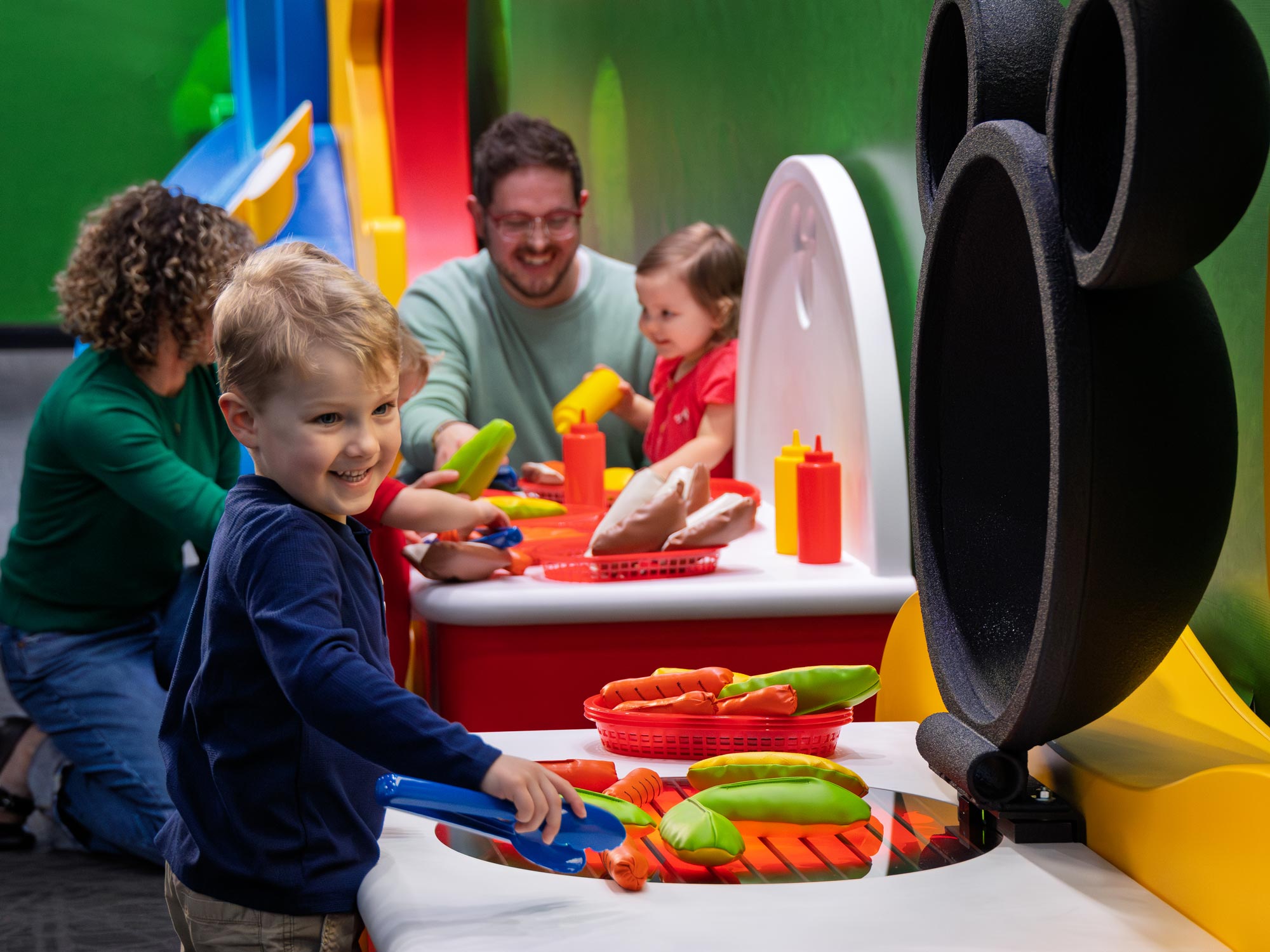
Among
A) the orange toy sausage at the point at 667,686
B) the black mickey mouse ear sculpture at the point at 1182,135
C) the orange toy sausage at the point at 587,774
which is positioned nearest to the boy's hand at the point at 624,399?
the orange toy sausage at the point at 667,686

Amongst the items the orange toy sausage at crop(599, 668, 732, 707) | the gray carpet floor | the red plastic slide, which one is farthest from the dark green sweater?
the red plastic slide

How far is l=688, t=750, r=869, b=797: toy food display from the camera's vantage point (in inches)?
41.3

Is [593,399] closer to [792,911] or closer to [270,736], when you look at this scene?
[270,736]

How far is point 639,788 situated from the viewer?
1.05 metres

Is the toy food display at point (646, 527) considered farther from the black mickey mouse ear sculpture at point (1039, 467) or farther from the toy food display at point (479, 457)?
the black mickey mouse ear sculpture at point (1039, 467)

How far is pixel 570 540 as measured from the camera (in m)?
1.84

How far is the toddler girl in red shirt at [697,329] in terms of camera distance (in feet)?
7.48

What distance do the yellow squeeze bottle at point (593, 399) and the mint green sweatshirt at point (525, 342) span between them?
8.5 inches

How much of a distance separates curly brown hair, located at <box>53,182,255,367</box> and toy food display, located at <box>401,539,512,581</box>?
0.66 meters

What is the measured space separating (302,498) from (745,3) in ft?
5.10

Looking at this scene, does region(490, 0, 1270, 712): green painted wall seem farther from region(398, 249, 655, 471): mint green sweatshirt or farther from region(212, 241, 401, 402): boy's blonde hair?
region(212, 241, 401, 402): boy's blonde hair

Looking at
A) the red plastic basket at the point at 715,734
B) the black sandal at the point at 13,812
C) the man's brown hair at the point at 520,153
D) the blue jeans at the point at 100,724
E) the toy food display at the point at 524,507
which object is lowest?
the black sandal at the point at 13,812

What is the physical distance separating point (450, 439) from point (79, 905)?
90 centimetres

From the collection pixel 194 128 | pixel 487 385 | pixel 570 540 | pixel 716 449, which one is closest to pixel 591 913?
pixel 570 540
